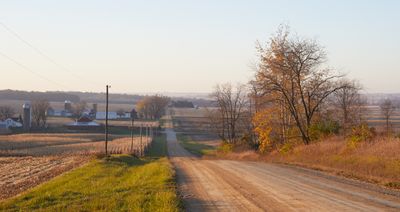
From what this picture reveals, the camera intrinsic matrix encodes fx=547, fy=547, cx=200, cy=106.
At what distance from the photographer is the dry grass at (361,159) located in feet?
83.6

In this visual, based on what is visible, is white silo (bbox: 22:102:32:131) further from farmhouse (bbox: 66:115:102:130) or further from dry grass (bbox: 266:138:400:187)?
dry grass (bbox: 266:138:400:187)

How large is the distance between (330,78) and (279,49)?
553cm

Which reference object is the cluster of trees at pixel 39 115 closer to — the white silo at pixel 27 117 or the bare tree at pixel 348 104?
the white silo at pixel 27 117

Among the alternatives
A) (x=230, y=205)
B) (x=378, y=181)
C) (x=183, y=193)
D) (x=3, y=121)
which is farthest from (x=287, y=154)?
(x=3, y=121)

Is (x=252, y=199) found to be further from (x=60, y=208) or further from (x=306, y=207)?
(x=60, y=208)

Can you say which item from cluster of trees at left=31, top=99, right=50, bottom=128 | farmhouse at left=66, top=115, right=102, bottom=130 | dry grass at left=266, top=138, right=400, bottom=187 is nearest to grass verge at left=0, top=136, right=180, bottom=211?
dry grass at left=266, top=138, right=400, bottom=187

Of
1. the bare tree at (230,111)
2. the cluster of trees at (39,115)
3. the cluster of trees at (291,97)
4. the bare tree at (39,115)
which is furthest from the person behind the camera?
the bare tree at (39,115)

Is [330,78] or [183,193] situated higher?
[330,78]

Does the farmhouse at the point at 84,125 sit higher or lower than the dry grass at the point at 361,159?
higher

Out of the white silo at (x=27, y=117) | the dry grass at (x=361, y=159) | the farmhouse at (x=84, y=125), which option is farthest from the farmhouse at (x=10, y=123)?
the dry grass at (x=361, y=159)

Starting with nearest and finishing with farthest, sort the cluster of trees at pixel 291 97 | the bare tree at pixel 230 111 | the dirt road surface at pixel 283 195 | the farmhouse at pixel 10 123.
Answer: the dirt road surface at pixel 283 195
the cluster of trees at pixel 291 97
the bare tree at pixel 230 111
the farmhouse at pixel 10 123

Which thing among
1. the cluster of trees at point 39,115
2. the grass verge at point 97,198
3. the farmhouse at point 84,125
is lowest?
the grass verge at point 97,198

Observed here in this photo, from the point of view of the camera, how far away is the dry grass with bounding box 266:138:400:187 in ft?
83.6

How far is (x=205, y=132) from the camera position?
150500mm
